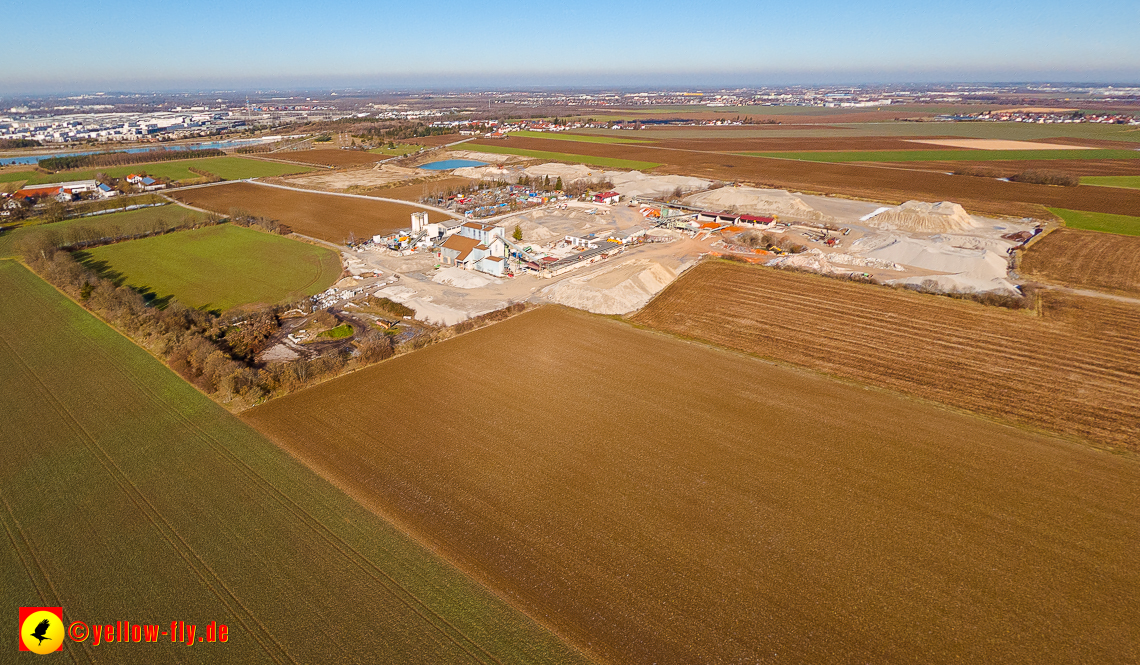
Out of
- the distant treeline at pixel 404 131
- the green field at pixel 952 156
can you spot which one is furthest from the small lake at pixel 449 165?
the green field at pixel 952 156

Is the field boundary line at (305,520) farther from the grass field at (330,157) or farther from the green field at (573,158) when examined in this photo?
the grass field at (330,157)

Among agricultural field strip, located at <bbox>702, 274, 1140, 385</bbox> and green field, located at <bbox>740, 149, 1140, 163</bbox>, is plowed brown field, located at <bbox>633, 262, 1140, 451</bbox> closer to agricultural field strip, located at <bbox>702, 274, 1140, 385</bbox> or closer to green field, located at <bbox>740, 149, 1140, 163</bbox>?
agricultural field strip, located at <bbox>702, 274, 1140, 385</bbox>

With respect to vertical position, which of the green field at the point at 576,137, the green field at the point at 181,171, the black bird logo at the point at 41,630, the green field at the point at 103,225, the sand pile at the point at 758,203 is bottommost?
the black bird logo at the point at 41,630

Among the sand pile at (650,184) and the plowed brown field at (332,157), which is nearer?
the sand pile at (650,184)

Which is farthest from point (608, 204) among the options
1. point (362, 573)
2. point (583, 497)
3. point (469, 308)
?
point (362, 573)

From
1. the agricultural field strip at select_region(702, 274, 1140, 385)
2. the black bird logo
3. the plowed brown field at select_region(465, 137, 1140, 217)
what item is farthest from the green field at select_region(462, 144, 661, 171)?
the black bird logo

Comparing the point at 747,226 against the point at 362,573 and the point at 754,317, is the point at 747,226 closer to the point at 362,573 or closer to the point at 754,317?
the point at 754,317

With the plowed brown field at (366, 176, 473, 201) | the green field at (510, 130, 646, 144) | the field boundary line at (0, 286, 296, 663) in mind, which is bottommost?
the field boundary line at (0, 286, 296, 663)
